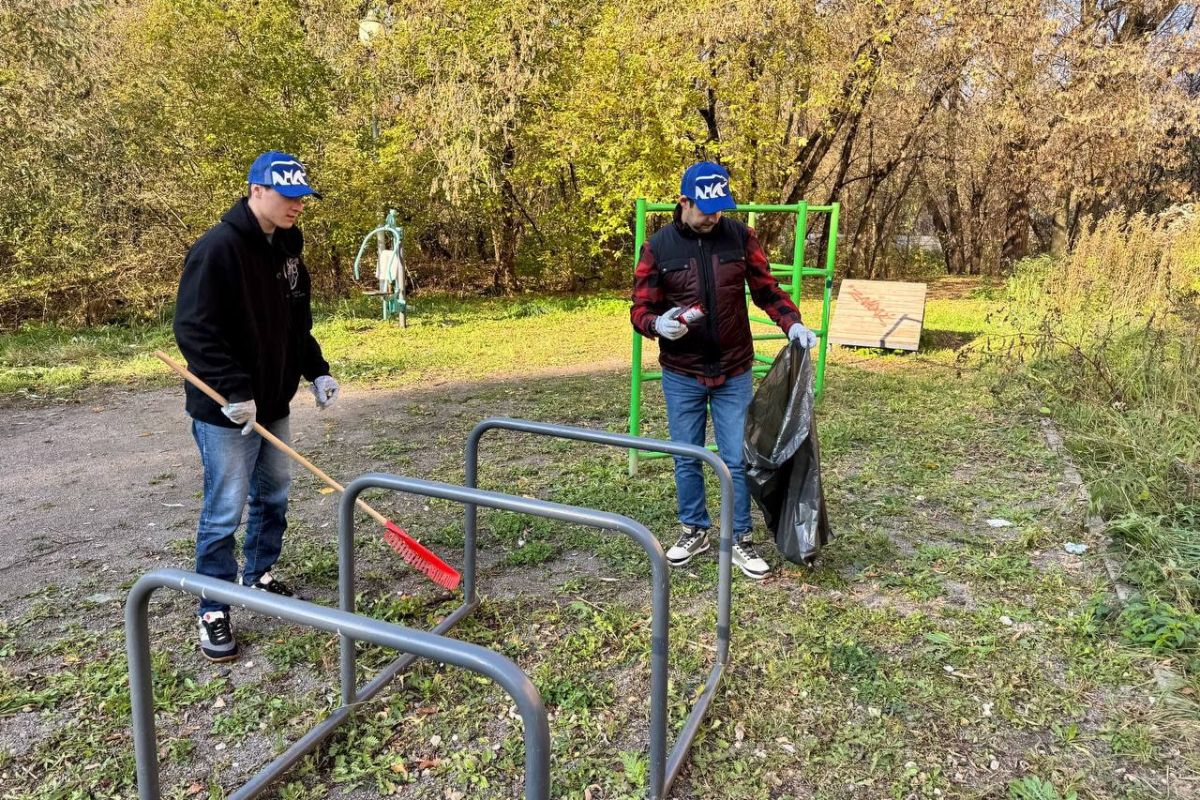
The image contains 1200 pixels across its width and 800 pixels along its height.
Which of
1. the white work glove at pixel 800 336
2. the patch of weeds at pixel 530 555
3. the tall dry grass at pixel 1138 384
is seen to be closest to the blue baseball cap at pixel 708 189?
the white work glove at pixel 800 336

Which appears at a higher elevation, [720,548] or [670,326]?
[670,326]

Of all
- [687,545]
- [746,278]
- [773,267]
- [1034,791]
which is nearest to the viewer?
[1034,791]

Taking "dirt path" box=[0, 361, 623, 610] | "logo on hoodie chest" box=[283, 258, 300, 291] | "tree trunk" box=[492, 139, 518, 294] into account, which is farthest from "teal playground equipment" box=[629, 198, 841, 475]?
"tree trunk" box=[492, 139, 518, 294]

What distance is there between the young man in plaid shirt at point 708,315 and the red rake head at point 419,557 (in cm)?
107

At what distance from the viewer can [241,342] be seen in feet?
8.96

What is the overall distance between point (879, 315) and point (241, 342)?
24.8 feet

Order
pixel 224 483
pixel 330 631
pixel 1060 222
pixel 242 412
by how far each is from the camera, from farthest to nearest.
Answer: pixel 1060 222, pixel 224 483, pixel 242 412, pixel 330 631

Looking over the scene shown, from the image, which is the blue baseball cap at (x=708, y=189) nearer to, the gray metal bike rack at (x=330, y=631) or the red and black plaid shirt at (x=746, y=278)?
the red and black plaid shirt at (x=746, y=278)

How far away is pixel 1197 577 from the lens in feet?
10.1

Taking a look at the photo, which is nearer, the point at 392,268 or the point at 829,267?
the point at 829,267

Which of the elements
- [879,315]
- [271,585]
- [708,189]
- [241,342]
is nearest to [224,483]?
[241,342]


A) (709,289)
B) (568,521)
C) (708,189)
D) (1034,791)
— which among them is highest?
(708,189)

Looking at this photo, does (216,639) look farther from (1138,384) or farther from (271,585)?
(1138,384)

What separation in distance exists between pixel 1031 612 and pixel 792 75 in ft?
34.7
